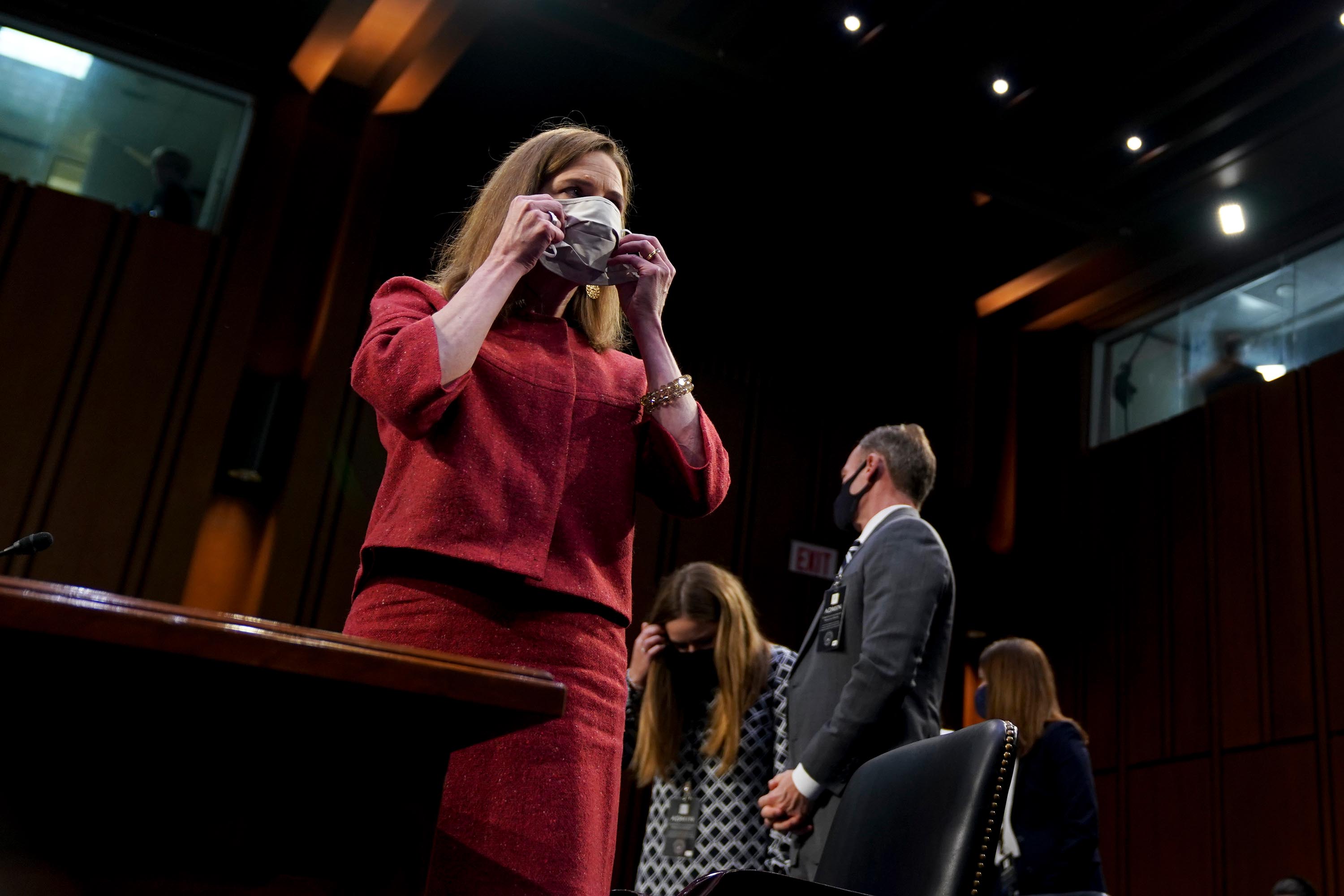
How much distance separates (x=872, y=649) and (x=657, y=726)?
0.78 meters

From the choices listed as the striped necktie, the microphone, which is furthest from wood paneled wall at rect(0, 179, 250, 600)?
the microphone

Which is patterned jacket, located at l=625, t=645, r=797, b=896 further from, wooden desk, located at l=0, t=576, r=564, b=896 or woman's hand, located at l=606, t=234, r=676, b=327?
wooden desk, located at l=0, t=576, r=564, b=896

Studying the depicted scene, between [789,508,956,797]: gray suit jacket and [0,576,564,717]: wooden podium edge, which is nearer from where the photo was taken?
[0,576,564,717]: wooden podium edge

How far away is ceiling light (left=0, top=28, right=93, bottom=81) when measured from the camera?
5.13 metres

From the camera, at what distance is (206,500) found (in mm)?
4930

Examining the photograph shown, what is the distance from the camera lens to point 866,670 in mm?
2432

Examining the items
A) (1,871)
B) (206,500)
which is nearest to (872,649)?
(1,871)

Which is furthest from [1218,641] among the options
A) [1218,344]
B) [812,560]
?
[812,560]

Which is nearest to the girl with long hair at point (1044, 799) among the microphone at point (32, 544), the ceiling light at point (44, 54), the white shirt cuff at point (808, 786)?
A: the white shirt cuff at point (808, 786)

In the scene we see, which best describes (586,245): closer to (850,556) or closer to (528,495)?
(528,495)

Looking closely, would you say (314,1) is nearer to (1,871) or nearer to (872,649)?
(872,649)

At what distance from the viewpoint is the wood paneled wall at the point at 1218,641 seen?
5301mm

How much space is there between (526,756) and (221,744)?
33cm

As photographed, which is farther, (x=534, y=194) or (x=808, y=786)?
(x=808, y=786)
